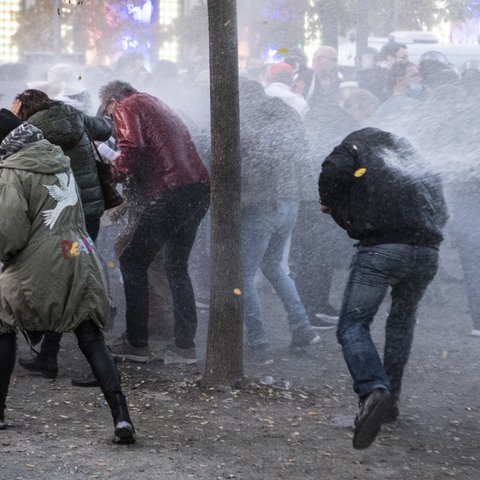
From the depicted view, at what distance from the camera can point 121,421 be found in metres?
5.36

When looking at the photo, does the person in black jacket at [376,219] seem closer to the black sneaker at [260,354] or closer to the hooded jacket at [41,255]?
the hooded jacket at [41,255]

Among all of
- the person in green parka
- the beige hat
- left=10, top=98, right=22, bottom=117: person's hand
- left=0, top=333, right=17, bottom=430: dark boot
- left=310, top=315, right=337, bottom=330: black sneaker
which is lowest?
left=310, top=315, right=337, bottom=330: black sneaker

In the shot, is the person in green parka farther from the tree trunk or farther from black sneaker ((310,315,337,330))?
black sneaker ((310,315,337,330))

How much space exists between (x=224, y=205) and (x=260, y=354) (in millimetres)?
1633

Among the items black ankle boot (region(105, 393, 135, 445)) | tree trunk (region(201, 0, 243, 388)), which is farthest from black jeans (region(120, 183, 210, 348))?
black ankle boot (region(105, 393, 135, 445))

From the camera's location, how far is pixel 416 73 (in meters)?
10.7

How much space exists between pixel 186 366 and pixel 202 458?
6.90ft

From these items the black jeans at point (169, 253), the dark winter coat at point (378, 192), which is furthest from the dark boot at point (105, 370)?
the black jeans at point (169, 253)

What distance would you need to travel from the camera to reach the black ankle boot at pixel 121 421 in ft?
17.5

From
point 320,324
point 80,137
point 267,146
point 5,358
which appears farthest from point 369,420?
point 320,324

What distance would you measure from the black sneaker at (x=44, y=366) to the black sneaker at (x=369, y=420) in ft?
7.97

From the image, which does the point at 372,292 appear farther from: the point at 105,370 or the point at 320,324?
the point at 320,324

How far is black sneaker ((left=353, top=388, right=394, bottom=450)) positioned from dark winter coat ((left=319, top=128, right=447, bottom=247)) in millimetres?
876

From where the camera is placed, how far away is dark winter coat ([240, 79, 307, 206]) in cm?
786
